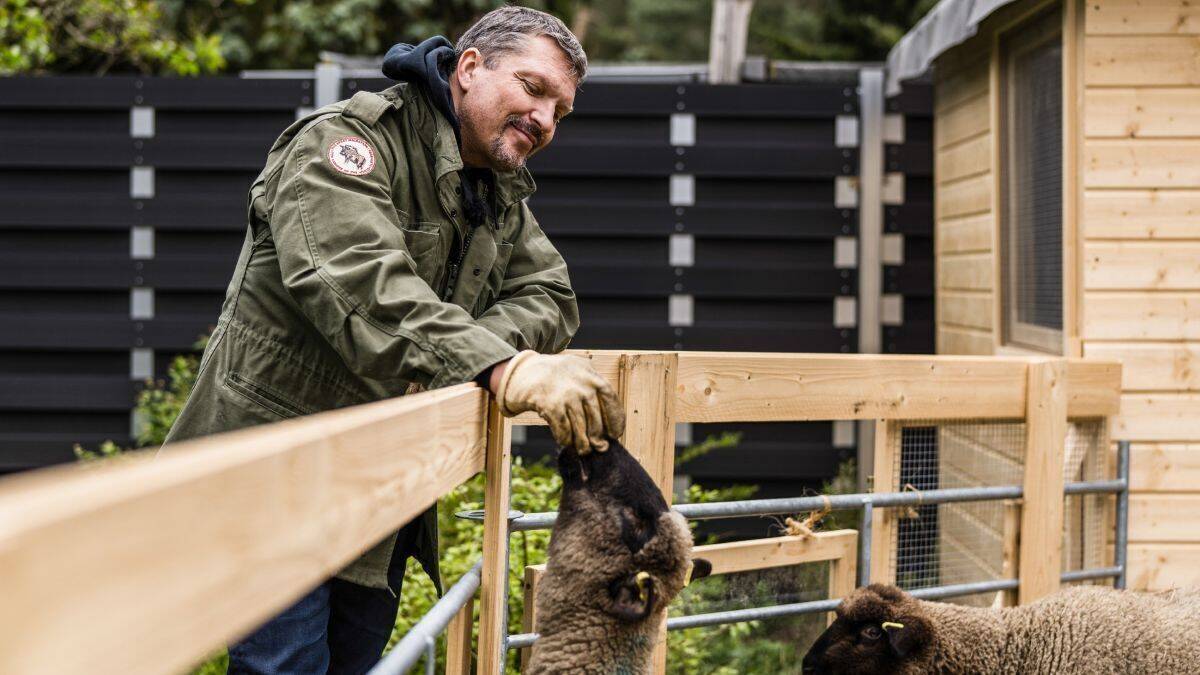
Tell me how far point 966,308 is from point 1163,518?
7.10 ft

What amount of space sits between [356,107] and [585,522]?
1157mm

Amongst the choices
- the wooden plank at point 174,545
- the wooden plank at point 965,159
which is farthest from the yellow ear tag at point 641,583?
the wooden plank at point 965,159

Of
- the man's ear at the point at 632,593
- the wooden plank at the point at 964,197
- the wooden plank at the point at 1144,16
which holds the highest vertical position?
the wooden plank at the point at 1144,16

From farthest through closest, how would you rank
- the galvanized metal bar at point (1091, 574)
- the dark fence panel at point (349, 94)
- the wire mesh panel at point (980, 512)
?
the dark fence panel at point (349, 94), the galvanized metal bar at point (1091, 574), the wire mesh panel at point (980, 512)

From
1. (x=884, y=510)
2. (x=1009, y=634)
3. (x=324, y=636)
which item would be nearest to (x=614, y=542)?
(x=324, y=636)

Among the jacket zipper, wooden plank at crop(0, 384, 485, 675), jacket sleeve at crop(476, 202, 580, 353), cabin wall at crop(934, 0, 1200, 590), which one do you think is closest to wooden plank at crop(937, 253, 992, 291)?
cabin wall at crop(934, 0, 1200, 590)

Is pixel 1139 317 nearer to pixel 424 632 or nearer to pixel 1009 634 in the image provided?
pixel 1009 634

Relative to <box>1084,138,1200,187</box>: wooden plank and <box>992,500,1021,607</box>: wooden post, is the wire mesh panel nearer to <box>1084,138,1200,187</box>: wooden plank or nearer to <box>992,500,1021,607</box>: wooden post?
<box>992,500,1021,607</box>: wooden post

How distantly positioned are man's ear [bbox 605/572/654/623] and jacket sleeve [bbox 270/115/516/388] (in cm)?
53

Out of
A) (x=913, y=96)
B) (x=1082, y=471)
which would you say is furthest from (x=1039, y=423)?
(x=913, y=96)

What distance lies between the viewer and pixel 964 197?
7.26 meters

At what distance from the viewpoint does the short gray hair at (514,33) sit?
2.86m

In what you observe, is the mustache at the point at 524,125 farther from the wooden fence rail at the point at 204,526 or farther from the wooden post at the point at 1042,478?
the wooden post at the point at 1042,478

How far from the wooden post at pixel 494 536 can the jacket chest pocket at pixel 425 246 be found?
509mm
